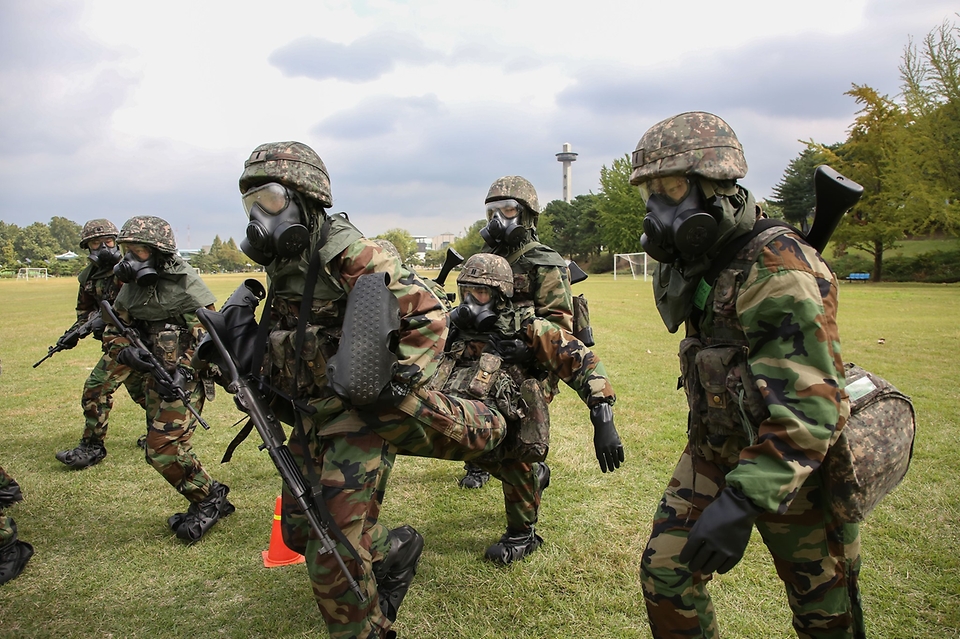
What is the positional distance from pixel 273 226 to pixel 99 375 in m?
4.77

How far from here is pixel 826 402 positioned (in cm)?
210

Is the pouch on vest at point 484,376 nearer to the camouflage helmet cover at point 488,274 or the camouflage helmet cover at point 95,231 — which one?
the camouflage helmet cover at point 488,274

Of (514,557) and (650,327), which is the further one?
(650,327)

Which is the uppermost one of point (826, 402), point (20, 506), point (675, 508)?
point (826, 402)

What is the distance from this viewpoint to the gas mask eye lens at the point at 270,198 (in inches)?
122

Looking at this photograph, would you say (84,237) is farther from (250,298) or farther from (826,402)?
(826,402)

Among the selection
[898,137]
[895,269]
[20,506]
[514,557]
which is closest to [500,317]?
[514,557]

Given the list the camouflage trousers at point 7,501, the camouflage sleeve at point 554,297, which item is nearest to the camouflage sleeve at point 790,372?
the camouflage sleeve at point 554,297

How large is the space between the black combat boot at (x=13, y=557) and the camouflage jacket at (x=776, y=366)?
4.80 metres

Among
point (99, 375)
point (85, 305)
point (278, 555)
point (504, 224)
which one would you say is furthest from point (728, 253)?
point (85, 305)

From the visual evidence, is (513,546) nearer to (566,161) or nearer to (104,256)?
(104,256)

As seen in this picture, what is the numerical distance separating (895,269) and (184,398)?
38915 mm

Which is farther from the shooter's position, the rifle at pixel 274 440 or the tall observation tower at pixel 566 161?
the tall observation tower at pixel 566 161

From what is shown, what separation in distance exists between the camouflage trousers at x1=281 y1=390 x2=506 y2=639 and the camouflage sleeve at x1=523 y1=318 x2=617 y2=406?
0.87 m
